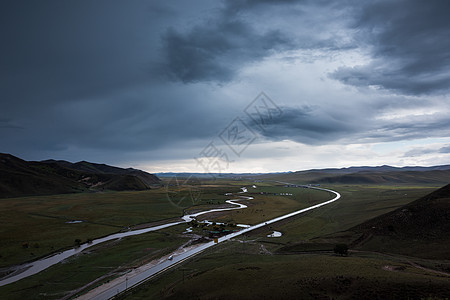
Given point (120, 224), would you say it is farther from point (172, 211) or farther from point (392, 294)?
point (392, 294)

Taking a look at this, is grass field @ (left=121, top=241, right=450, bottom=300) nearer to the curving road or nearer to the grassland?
the curving road

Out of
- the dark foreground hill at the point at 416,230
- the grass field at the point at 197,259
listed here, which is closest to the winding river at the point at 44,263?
the grass field at the point at 197,259

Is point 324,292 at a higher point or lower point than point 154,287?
higher

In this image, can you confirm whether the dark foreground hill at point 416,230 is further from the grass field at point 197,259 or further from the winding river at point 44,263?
the winding river at point 44,263

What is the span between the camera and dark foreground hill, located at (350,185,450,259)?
53.4m

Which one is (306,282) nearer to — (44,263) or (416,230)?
(416,230)

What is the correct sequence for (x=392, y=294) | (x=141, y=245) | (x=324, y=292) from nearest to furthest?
(x=392, y=294) → (x=324, y=292) → (x=141, y=245)

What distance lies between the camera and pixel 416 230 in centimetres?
6153

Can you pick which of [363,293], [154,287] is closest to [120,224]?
[154,287]

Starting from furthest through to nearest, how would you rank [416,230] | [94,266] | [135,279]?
[416,230]
[94,266]
[135,279]

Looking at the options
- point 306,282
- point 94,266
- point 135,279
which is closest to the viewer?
point 306,282

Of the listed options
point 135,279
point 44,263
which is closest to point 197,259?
point 135,279

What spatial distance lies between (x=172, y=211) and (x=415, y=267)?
357ft

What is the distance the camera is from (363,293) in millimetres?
30234
